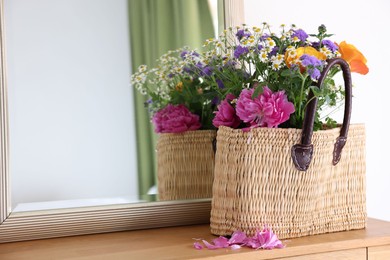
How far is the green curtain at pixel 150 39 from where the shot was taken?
1.52 metres

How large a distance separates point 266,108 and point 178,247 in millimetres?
365

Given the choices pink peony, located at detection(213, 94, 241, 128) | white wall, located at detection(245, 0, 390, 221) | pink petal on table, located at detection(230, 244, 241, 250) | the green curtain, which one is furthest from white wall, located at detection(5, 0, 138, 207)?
white wall, located at detection(245, 0, 390, 221)

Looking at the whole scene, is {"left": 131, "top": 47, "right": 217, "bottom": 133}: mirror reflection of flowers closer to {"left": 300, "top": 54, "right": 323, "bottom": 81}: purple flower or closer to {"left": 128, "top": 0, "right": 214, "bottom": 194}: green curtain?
{"left": 128, "top": 0, "right": 214, "bottom": 194}: green curtain

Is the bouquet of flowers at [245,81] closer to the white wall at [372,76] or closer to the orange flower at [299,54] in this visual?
the orange flower at [299,54]

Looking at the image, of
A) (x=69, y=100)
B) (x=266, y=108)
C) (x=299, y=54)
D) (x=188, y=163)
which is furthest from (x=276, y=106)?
(x=69, y=100)

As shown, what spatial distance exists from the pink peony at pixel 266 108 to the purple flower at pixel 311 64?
0.08 meters

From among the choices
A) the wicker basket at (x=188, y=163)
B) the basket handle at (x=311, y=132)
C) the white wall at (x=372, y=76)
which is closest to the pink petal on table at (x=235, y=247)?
the basket handle at (x=311, y=132)

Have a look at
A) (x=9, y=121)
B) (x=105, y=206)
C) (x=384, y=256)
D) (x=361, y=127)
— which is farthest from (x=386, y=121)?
(x=9, y=121)

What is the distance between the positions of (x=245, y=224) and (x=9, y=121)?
62 cm

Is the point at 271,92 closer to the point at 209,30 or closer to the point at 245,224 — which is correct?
the point at 245,224

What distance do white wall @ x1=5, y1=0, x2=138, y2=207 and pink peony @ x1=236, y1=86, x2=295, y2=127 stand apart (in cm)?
36

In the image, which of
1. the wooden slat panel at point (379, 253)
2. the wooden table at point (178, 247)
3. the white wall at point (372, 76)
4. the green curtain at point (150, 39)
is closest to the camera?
the wooden table at point (178, 247)

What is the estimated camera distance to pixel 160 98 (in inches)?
61.4

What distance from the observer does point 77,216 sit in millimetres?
1449
